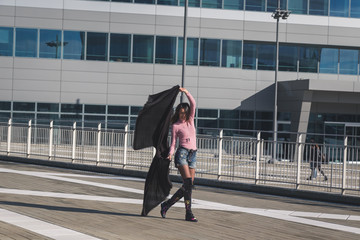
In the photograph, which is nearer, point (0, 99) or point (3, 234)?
point (3, 234)

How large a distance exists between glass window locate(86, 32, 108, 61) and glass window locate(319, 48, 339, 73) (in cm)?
1399

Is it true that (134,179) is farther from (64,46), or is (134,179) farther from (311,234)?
(64,46)

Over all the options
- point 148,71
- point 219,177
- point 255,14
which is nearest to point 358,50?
point 255,14

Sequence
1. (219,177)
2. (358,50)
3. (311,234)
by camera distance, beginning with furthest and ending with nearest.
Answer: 1. (358,50)
2. (219,177)
3. (311,234)

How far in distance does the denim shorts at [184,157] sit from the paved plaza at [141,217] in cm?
95

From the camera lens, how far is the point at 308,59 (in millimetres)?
35594

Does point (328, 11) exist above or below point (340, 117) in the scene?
above

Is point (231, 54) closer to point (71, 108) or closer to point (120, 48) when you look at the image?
point (120, 48)

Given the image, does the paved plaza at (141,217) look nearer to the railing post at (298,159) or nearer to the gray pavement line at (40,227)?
the gray pavement line at (40,227)

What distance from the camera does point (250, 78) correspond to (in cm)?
3500

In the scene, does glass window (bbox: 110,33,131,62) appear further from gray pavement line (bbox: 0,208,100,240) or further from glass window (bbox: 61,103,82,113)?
gray pavement line (bbox: 0,208,100,240)

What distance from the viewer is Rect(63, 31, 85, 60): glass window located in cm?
3356

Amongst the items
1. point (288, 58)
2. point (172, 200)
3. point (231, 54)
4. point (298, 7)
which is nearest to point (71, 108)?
Answer: point (231, 54)

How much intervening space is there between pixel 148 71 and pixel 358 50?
548 inches
